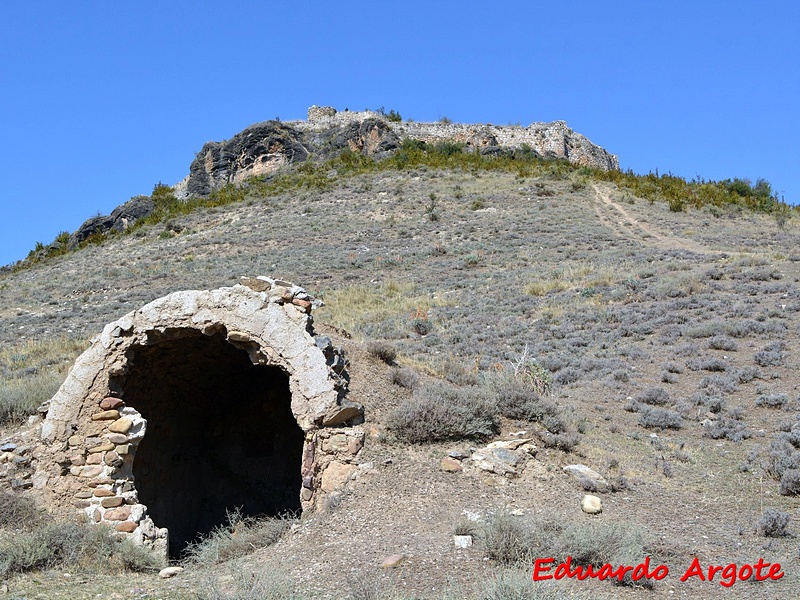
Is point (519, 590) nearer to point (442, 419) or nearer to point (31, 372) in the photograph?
point (442, 419)

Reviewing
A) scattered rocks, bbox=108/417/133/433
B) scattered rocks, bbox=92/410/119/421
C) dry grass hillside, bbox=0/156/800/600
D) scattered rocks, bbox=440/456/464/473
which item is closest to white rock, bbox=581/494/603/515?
dry grass hillside, bbox=0/156/800/600

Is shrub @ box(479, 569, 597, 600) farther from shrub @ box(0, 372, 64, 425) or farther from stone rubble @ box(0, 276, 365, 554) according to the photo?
shrub @ box(0, 372, 64, 425)

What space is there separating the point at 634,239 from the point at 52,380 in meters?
23.2

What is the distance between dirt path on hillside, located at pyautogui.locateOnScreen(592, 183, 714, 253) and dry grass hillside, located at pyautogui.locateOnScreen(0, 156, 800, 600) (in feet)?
0.59

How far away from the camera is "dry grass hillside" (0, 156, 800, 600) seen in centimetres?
584

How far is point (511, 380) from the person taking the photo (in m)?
9.58

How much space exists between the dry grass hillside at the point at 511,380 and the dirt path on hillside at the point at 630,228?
180 millimetres

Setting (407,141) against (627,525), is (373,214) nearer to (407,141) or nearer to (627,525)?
(407,141)

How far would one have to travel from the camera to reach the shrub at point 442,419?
25.6 feet

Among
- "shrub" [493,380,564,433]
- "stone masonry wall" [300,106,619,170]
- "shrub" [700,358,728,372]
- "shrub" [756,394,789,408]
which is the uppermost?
"stone masonry wall" [300,106,619,170]

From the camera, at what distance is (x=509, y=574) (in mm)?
4930

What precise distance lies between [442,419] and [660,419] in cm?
485

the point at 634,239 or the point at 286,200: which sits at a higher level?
the point at 286,200

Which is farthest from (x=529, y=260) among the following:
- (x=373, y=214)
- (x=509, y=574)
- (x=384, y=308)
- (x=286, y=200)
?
(x=509, y=574)
